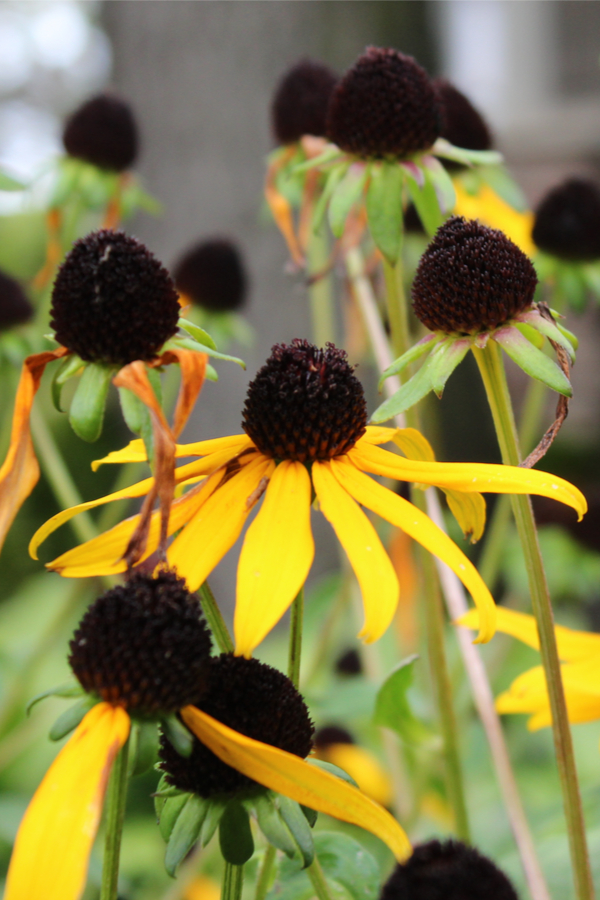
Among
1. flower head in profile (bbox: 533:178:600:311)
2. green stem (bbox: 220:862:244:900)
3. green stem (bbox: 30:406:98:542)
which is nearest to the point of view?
green stem (bbox: 220:862:244:900)

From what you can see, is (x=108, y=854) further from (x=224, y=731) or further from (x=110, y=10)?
(x=110, y=10)

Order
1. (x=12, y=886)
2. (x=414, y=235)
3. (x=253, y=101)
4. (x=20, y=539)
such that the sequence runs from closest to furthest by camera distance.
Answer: (x=12, y=886) → (x=414, y=235) → (x=253, y=101) → (x=20, y=539)

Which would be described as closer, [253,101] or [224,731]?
[224,731]

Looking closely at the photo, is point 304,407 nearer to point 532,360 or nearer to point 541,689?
point 532,360

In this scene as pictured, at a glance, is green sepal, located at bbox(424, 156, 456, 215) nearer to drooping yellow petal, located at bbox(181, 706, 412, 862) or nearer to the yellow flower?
the yellow flower

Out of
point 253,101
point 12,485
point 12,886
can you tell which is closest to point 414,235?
point 12,485

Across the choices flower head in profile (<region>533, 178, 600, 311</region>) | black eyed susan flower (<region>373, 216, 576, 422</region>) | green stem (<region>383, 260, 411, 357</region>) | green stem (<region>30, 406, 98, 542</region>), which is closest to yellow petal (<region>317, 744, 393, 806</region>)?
green stem (<region>30, 406, 98, 542</region>)
